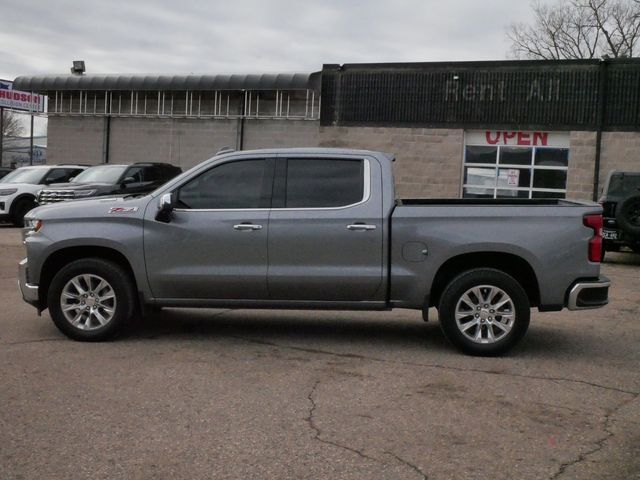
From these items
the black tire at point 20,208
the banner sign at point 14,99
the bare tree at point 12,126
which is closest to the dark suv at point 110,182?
the black tire at point 20,208

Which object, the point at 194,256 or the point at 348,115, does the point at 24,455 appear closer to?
the point at 194,256

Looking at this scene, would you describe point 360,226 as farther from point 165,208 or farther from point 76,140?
point 76,140

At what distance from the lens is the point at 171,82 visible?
27062mm

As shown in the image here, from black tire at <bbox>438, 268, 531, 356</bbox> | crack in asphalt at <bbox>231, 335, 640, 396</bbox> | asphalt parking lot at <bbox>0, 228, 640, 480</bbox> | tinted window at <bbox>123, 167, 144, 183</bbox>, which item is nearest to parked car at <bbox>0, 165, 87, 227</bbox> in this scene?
tinted window at <bbox>123, 167, 144, 183</bbox>

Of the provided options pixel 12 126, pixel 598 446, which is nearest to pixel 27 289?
pixel 598 446

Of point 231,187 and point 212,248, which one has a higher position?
point 231,187

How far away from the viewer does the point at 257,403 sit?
541 cm

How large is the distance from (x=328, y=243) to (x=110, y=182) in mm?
13053

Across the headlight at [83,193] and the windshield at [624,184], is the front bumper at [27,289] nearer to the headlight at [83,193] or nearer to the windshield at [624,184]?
the headlight at [83,193]

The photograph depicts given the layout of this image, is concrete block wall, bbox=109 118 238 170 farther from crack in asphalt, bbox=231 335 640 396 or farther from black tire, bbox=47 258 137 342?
crack in asphalt, bbox=231 335 640 396

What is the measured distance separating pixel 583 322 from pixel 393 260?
3.15 meters

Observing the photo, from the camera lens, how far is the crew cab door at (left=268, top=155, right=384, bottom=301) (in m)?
7.02

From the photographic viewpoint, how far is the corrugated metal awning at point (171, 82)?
2516cm

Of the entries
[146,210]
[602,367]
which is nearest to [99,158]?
[146,210]
